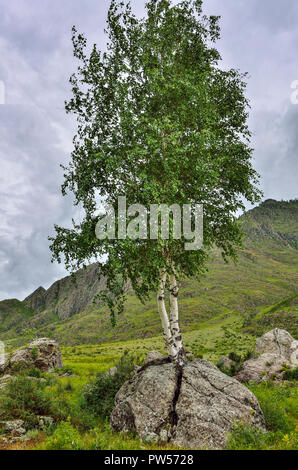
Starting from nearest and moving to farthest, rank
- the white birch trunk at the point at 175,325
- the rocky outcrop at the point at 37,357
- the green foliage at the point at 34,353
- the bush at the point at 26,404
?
1. the bush at the point at 26,404
2. the white birch trunk at the point at 175,325
3. the rocky outcrop at the point at 37,357
4. the green foliage at the point at 34,353

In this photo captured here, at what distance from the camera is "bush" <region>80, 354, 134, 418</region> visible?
15262mm

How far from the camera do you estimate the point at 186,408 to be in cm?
1096

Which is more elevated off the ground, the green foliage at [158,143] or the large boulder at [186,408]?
the green foliage at [158,143]

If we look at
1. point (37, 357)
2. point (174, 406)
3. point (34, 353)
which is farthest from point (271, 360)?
point (34, 353)

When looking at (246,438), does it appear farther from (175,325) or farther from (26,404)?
(26,404)

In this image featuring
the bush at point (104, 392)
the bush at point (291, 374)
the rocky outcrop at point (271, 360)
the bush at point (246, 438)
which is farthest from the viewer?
the rocky outcrop at point (271, 360)

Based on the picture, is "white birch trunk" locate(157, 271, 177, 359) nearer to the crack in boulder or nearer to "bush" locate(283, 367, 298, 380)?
the crack in boulder

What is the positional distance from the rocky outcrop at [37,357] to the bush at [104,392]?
16904mm

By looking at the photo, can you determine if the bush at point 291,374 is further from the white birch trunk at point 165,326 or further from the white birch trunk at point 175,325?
the white birch trunk at point 165,326

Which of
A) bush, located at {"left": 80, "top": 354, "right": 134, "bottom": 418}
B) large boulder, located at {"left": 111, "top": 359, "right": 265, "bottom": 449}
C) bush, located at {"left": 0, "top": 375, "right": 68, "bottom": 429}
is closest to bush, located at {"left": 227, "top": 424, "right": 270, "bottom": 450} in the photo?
large boulder, located at {"left": 111, "top": 359, "right": 265, "bottom": 449}

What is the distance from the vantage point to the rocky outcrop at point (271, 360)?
24.7 m

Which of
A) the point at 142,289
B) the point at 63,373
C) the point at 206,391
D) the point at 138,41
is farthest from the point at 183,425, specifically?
the point at 63,373

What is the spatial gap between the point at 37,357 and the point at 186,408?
2847cm

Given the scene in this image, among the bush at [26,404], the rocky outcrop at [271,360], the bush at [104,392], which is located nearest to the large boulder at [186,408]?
the bush at [104,392]
